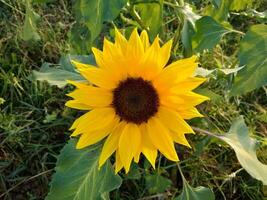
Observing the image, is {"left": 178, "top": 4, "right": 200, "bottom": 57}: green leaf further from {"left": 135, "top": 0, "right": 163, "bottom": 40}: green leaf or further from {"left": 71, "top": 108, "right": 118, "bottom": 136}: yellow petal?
{"left": 71, "top": 108, "right": 118, "bottom": 136}: yellow petal

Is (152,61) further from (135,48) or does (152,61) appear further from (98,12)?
(98,12)


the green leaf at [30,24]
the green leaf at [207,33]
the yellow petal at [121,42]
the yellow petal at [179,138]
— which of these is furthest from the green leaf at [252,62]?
the green leaf at [30,24]

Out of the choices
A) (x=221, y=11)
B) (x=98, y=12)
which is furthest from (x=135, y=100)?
(x=221, y=11)

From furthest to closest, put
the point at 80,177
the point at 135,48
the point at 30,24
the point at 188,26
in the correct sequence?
1. the point at 30,24
2. the point at 188,26
3. the point at 80,177
4. the point at 135,48

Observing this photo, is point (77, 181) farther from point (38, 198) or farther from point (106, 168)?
point (38, 198)

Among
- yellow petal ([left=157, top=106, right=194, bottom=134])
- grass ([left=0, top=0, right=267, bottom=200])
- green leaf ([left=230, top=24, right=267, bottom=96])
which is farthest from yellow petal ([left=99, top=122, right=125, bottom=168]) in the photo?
grass ([left=0, top=0, right=267, bottom=200])

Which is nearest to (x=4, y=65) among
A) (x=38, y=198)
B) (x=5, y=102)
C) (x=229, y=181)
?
(x=5, y=102)

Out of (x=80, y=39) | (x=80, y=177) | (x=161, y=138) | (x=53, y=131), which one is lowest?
(x=53, y=131)
